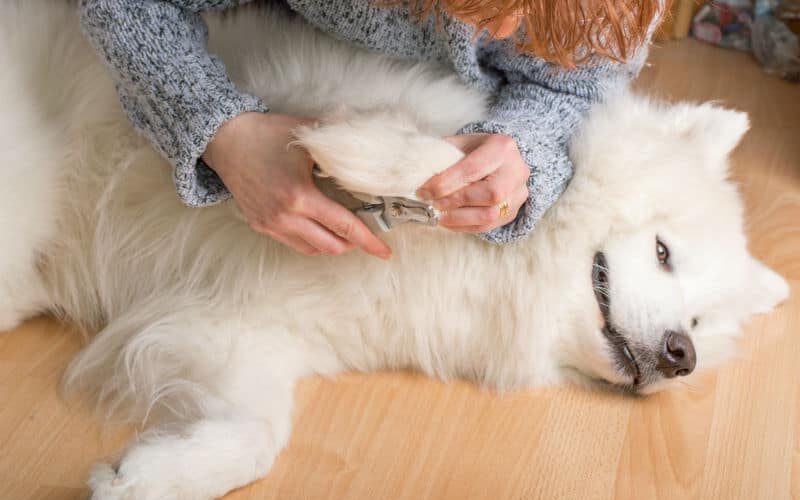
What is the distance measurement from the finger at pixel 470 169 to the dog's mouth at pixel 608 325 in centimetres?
29

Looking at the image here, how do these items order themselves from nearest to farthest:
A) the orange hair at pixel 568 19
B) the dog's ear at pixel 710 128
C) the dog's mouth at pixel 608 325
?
1. the orange hair at pixel 568 19
2. the dog's mouth at pixel 608 325
3. the dog's ear at pixel 710 128

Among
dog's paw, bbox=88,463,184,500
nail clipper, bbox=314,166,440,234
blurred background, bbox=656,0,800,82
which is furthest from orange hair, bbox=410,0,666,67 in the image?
blurred background, bbox=656,0,800,82

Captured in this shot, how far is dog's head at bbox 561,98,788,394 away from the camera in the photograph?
1465 mm

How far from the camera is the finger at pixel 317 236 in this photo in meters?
1.32

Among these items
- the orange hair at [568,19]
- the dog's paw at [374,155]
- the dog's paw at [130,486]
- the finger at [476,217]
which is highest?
the orange hair at [568,19]

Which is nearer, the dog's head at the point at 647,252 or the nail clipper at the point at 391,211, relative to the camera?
the nail clipper at the point at 391,211

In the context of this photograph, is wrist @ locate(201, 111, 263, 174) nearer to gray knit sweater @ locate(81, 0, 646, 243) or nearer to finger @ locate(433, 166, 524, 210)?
gray knit sweater @ locate(81, 0, 646, 243)

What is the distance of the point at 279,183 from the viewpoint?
1.31m

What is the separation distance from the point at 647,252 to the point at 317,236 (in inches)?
21.8

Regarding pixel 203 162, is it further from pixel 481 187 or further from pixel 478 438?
pixel 478 438

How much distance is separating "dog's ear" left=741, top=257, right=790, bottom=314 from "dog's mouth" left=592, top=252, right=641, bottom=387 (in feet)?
0.94

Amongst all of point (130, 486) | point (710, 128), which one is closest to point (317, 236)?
point (130, 486)

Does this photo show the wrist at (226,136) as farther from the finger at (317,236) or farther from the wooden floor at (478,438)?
the wooden floor at (478,438)

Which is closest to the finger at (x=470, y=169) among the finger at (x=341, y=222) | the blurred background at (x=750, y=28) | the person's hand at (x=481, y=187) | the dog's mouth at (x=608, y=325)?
the person's hand at (x=481, y=187)
